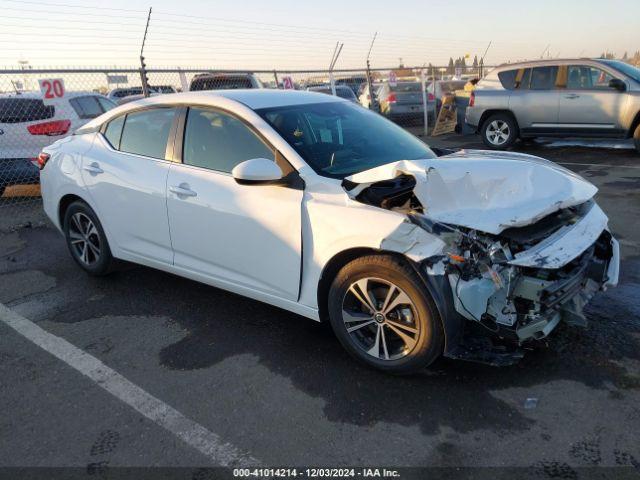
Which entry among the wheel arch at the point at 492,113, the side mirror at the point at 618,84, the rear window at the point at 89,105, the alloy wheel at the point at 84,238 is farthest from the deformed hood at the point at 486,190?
the wheel arch at the point at 492,113

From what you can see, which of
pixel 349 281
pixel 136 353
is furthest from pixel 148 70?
pixel 349 281

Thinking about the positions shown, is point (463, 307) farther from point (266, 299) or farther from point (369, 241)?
point (266, 299)

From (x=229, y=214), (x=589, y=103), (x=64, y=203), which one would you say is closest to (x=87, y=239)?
(x=64, y=203)

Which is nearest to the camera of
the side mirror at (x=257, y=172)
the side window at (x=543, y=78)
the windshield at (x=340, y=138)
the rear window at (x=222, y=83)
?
the side mirror at (x=257, y=172)

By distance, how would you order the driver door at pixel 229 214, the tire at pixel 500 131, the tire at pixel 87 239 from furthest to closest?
the tire at pixel 500 131
the tire at pixel 87 239
the driver door at pixel 229 214

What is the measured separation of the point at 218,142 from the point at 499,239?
2.01 m

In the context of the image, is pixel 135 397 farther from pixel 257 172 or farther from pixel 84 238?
pixel 84 238

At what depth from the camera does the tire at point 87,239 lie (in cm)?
449

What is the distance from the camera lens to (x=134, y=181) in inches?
156

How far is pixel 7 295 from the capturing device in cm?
457

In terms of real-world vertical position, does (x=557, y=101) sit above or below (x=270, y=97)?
below

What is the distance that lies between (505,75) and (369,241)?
9297 millimetres

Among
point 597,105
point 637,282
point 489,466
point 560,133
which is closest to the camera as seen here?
point 489,466

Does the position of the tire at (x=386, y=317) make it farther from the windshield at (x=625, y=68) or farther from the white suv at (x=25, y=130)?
the windshield at (x=625, y=68)
